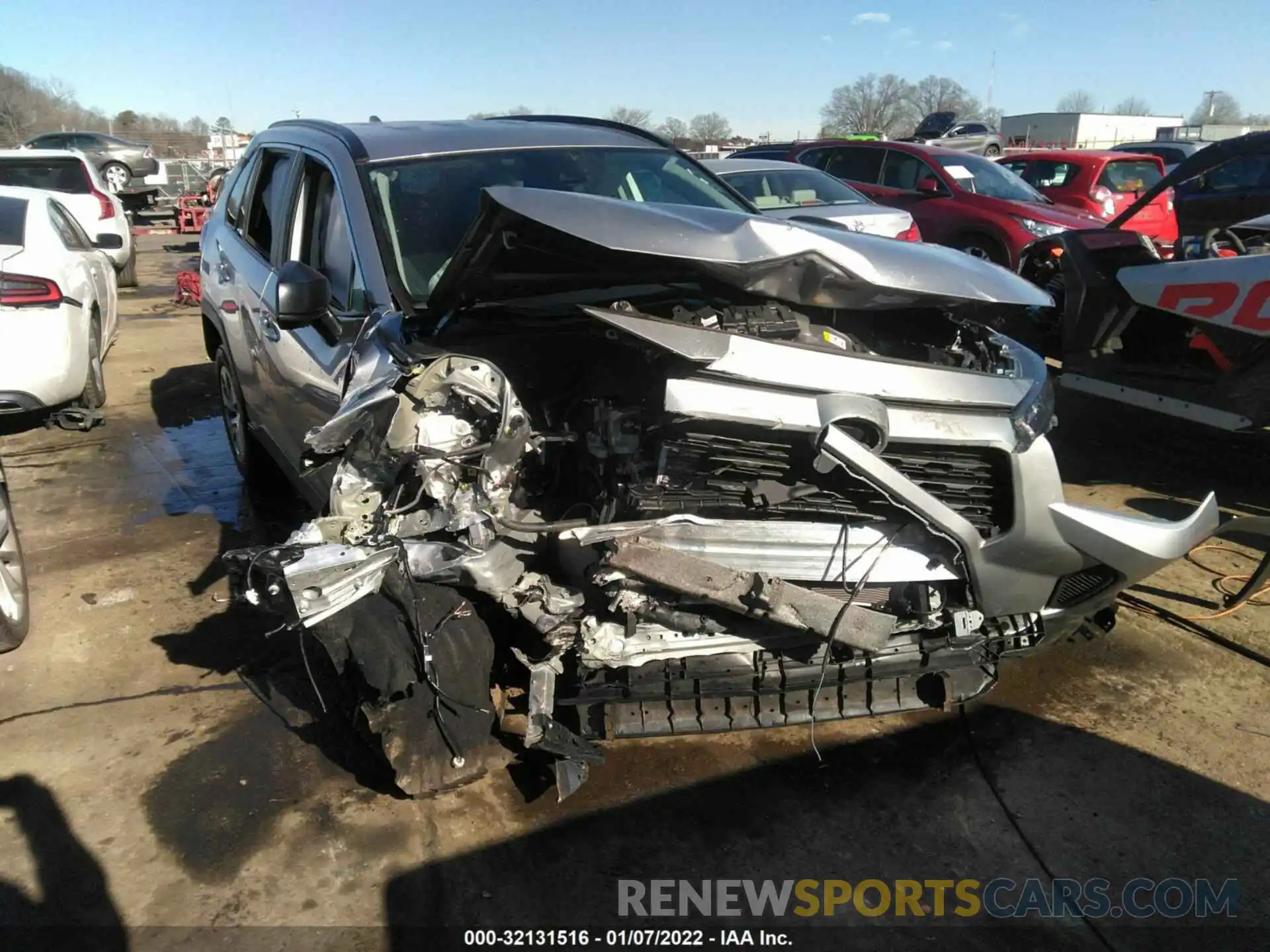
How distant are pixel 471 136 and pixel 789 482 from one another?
2154mm

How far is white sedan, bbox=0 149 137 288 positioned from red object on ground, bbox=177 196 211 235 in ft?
30.6

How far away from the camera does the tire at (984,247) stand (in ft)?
32.1

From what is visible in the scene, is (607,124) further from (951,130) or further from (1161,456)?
(951,130)

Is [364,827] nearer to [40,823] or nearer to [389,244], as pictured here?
[40,823]

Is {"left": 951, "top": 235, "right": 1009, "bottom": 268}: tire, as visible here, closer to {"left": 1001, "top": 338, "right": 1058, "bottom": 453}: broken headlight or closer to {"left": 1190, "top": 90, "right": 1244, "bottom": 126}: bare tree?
{"left": 1001, "top": 338, "right": 1058, "bottom": 453}: broken headlight

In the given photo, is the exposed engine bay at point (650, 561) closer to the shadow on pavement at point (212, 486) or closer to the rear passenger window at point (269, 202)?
the rear passenger window at point (269, 202)

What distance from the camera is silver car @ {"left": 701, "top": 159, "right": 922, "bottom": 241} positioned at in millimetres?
8219

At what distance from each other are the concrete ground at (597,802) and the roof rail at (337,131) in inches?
78.2

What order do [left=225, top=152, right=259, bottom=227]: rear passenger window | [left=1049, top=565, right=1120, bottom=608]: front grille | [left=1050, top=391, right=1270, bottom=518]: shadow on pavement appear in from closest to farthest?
[left=1049, top=565, right=1120, bottom=608]: front grille → [left=225, top=152, right=259, bottom=227]: rear passenger window → [left=1050, top=391, right=1270, bottom=518]: shadow on pavement

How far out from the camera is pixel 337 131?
3.88 metres

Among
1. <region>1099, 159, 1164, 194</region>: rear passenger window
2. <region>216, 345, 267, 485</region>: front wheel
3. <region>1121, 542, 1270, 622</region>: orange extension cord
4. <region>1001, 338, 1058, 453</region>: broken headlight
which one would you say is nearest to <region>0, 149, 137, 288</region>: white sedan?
<region>216, 345, 267, 485</region>: front wheel

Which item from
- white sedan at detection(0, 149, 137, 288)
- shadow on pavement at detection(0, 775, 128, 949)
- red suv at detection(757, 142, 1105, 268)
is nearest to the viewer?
shadow on pavement at detection(0, 775, 128, 949)

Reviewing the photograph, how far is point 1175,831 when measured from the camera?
262cm

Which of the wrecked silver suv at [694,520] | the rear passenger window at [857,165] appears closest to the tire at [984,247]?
the rear passenger window at [857,165]
